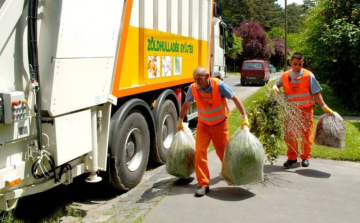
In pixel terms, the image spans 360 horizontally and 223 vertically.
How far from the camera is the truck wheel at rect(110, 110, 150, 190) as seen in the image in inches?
176

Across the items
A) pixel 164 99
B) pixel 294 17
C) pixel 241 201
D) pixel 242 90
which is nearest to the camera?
pixel 241 201

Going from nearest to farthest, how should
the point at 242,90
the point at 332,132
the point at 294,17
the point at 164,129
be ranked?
the point at 332,132, the point at 164,129, the point at 242,90, the point at 294,17

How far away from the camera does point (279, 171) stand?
5.50 meters

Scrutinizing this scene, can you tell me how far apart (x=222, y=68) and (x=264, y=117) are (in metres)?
5.68

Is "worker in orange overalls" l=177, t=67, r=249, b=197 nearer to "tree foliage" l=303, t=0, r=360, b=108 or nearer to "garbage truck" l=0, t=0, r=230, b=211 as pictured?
"garbage truck" l=0, t=0, r=230, b=211

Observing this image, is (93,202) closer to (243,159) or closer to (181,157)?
(181,157)

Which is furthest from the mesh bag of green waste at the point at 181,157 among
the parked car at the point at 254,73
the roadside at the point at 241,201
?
the parked car at the point at 254,73

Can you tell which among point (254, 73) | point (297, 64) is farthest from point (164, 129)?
point (254, 73)

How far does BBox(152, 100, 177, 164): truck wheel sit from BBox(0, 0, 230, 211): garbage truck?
0.17 metres

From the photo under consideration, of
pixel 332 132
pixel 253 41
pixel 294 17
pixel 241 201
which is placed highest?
pixel 294 17

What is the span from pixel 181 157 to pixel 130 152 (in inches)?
25.3

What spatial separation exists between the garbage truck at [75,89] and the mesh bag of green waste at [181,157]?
1.66ft

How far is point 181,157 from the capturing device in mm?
4766

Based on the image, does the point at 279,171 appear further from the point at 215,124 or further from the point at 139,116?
the point at 139,116
